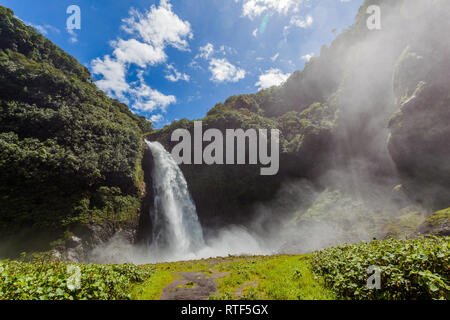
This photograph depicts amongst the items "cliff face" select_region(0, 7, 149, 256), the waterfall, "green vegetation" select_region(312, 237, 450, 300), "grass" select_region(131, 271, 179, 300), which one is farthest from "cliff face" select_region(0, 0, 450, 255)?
"green vegetation" select_region(312, 237, 450, 300)

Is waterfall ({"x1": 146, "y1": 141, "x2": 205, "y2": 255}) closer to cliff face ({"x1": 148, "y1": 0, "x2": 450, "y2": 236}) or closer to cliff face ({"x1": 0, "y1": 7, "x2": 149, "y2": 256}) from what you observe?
cliff face ({"x1": 148, "y1": 0, "x2": 450, "y2": 236})

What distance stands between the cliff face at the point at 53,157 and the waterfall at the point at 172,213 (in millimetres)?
4410

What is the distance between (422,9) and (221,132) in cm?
4044

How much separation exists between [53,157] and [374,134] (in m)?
53.8

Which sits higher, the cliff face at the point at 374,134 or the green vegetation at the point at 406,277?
the cliff face at the point at 374,134

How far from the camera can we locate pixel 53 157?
25.2 metres

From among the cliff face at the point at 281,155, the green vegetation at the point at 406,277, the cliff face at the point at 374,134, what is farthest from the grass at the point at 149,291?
the cliff face at the point at 374,134

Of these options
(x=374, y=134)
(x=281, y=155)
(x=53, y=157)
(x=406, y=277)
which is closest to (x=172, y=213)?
(x=53, y=157)

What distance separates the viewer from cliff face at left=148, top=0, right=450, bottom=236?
2602cm

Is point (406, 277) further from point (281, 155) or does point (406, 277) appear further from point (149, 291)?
point (281, 155)

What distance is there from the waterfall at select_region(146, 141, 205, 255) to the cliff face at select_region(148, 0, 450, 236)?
4217 mm

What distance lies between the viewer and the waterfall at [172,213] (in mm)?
33375

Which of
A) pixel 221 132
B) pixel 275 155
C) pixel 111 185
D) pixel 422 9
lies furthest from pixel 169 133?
pixel 422 9

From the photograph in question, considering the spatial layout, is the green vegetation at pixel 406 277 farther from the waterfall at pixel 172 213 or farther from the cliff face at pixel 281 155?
the waterfall at pixel 172 213
